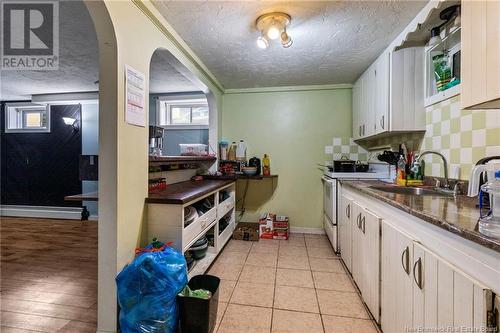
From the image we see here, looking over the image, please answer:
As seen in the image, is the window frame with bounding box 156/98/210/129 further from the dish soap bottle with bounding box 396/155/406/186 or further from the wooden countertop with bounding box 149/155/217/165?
the dish soap bottle with bounding box 396/155/406/186

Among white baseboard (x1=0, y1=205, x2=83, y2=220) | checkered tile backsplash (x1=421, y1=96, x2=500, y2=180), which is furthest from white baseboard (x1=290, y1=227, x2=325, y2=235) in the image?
white baseboard (x1=0, y1=205, x2=83, y2=220)

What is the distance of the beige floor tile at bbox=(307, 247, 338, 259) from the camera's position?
256 centimetres

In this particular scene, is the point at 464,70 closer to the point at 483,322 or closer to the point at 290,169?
the point at 483,322

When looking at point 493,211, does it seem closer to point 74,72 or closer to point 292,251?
point 292,251

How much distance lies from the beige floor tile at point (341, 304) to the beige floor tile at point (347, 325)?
46 millimetres

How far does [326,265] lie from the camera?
234 cm

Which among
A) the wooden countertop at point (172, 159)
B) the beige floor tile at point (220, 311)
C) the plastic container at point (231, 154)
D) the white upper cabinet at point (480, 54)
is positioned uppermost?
the white upper cabinet at point (480, 54)

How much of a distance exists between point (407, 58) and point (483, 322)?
2127mm

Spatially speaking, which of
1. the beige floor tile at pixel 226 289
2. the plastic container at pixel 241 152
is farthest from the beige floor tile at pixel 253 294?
the plastic container at pixel 241 152

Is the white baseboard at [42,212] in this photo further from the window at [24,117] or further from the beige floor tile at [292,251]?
the beige floor tile at [292,251]

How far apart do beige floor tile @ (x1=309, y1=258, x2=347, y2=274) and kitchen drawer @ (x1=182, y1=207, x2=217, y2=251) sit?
1133 mm

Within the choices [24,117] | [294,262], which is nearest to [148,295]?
Result: [294,262]

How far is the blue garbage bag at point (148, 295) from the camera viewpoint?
119cm

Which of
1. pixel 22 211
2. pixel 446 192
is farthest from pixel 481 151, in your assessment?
pixel 22 211
